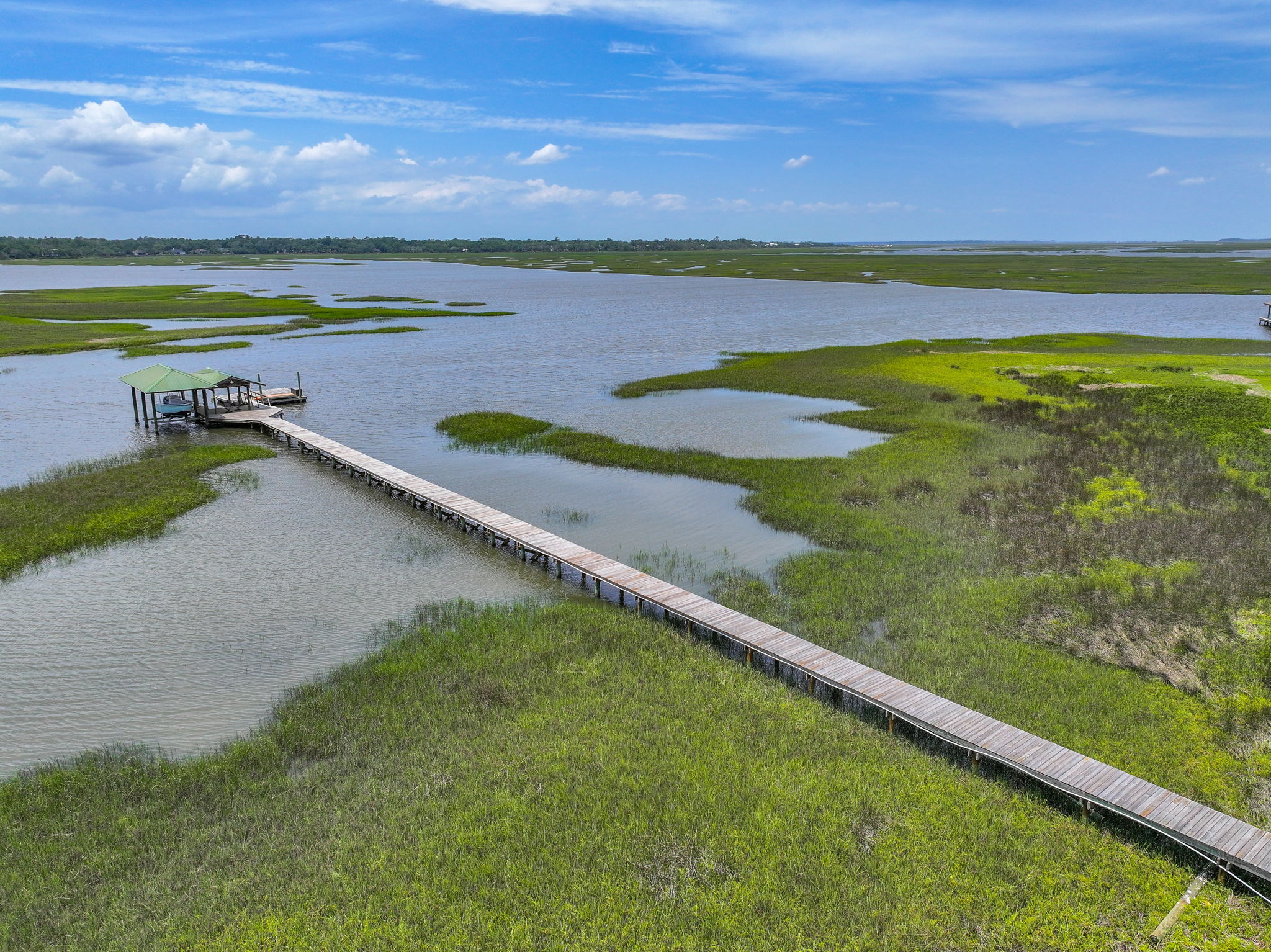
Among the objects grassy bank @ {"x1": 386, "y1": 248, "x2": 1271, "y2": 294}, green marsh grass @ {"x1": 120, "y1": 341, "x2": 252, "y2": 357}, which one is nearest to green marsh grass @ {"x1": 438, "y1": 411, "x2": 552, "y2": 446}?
green marsh grass @ {"x1": 120, "y1": 341, "x2": 252, "y2": 357}

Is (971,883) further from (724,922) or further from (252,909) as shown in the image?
(252,909)

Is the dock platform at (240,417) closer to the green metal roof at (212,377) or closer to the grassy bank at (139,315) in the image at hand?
the green metal roof at (212,377)

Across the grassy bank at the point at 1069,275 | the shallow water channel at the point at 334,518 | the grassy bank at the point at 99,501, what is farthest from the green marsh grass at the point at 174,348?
the grassy bank at the point at 1069,275

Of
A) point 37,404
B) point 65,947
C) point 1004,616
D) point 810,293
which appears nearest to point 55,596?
point 65,947

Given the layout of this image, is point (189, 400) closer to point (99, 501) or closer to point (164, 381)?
point (164, 381)

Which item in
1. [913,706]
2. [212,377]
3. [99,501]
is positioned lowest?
[913,706]

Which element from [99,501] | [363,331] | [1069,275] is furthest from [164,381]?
[1069,275]
